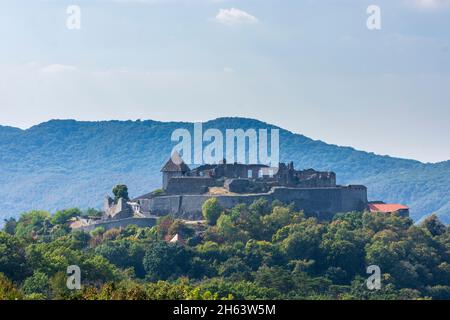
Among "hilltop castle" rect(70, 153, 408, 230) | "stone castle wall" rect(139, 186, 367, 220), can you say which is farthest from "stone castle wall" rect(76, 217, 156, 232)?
"stone castle wall" rect(139, 186, 367, 220)

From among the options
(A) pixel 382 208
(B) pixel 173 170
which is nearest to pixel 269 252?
(B) pixel 173 170

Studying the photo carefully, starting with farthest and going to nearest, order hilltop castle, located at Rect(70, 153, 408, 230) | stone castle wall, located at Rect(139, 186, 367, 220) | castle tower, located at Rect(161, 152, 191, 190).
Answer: castle tower, located at Rect(161, 152, 191, 190), hilltop castle, located at Rect(70, 153, 408, 230), stone castle wall, located at Rect(139, 186, 367, 220)

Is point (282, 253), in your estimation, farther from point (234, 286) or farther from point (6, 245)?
point (6, 245)

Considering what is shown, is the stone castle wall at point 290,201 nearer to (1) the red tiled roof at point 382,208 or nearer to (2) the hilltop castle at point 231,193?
(2) the hilltop castle at point 231,193

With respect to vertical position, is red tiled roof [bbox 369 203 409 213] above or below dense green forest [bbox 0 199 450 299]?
above

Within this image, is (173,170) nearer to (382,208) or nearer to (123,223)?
(123,223)

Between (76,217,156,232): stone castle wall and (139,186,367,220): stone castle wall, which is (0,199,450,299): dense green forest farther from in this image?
(76,217,156,232): stone castle wall

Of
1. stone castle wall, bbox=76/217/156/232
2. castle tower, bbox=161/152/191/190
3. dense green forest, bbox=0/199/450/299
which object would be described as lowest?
dense green forest, bbox=0/199/450/299
